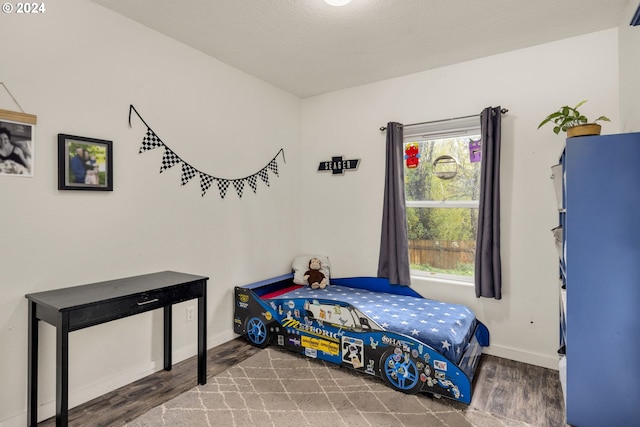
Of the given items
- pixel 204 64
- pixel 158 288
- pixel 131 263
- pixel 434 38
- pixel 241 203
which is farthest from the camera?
pixel 241 203

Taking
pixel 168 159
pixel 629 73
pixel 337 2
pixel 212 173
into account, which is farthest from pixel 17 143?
pixel 629 73

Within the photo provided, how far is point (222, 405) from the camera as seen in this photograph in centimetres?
208

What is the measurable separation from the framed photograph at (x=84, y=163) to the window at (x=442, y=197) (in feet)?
8.14

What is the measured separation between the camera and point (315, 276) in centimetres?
344

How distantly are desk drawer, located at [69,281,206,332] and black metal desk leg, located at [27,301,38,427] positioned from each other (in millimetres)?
393

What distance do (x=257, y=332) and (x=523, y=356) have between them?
217cm

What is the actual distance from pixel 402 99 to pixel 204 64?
1811 millimetres

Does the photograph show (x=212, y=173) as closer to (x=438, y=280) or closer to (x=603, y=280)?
(x=438, y=280)

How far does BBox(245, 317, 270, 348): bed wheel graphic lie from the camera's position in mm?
2908

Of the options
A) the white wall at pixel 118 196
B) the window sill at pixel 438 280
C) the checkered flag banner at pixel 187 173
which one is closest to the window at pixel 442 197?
the window sill at pixel 438 280

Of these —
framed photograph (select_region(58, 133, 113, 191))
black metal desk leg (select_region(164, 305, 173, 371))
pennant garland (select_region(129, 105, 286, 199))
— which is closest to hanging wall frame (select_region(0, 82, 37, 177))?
framed photograph (select_region(58, 133, 113, 191))

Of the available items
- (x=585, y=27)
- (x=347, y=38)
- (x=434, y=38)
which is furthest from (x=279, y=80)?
(x=585, y=27)

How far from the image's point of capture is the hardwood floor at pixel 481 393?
6.50 feet

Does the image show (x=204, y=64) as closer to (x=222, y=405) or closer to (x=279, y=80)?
(x=279, y=80)
